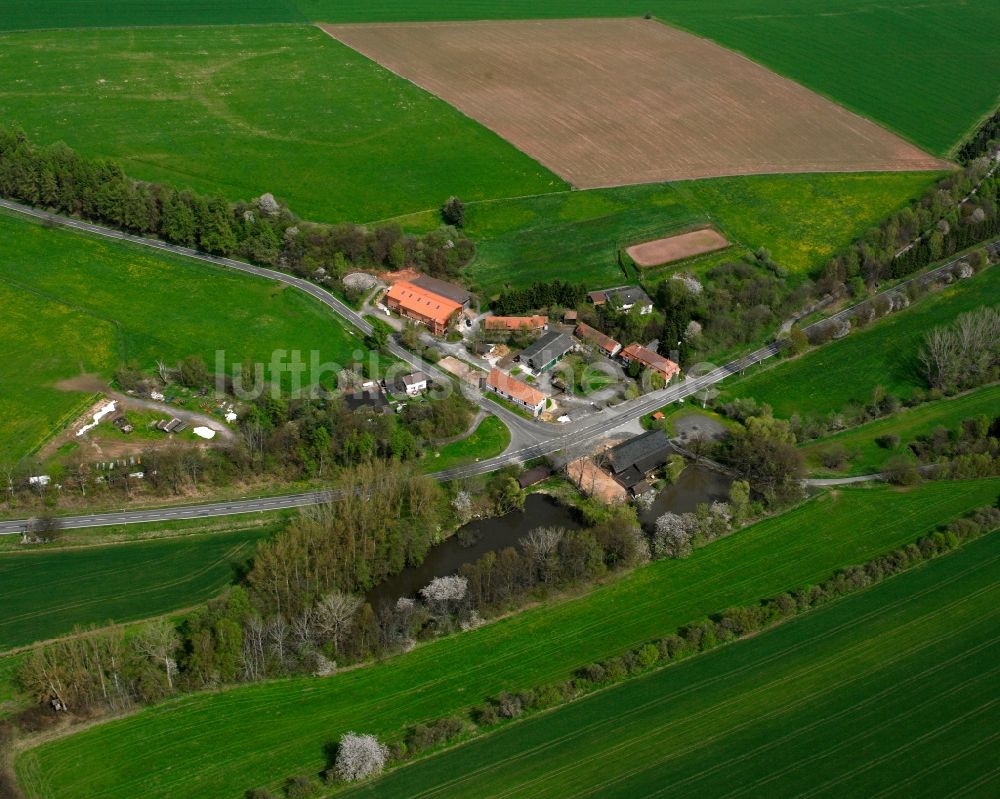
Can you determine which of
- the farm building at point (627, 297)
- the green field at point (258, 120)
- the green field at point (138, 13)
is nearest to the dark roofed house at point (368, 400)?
the farm building at point (627, 297)

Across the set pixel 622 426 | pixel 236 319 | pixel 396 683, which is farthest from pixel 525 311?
pixel 396 683

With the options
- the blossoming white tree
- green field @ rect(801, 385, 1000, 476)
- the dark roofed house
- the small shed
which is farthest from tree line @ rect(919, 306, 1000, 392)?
the blossoming white tree

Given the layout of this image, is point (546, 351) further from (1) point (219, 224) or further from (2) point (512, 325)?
(1) point (219, 224)

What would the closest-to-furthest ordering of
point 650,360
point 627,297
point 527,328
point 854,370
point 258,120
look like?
point 650,360 → point 854,370 → point 527,328 → point 627,297 → point 258,120

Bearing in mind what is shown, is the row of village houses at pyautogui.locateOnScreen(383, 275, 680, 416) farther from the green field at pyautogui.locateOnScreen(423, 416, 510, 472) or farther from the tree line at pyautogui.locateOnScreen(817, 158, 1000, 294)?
the tree line at pyautogui.locateOnScreen(817, 158, 1000, 294)

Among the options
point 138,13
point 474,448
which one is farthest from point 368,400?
point 138,13

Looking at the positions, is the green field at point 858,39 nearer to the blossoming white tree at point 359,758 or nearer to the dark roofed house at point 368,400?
the dark roofed house at point 368,400
